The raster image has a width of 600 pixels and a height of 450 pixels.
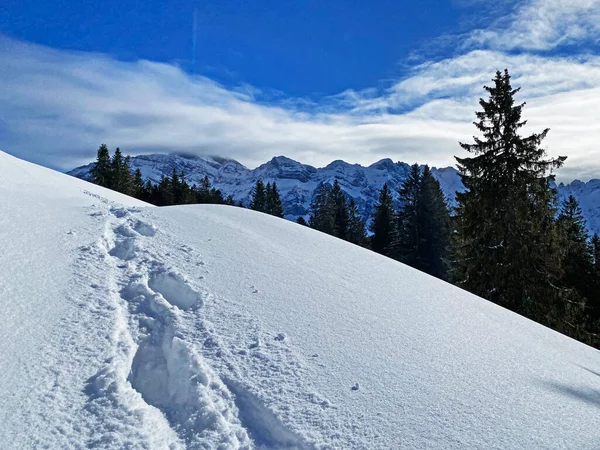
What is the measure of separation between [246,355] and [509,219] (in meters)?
12.4

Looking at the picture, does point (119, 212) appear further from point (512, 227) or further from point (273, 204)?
point (273, 204)

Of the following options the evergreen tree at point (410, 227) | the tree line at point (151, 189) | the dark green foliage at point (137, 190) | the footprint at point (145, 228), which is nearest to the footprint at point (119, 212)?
the footprint at point (145, 228)

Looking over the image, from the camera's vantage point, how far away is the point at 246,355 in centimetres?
425

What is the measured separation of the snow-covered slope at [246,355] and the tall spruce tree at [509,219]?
6.67 m

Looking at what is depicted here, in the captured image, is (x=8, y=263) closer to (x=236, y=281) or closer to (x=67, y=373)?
(x=67, y=373)

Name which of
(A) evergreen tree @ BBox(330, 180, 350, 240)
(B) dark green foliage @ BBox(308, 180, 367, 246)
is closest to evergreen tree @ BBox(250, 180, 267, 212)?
(B) dark green foliage @ BBox(308, 180, 367, 246)

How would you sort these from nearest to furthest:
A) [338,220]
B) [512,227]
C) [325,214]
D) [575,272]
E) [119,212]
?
1. [119,212]
2. [512,227]
3. [575,272]
4. [325,214]
5. [338,220]

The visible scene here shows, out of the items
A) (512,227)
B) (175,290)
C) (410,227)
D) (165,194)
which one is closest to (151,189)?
(165,194)

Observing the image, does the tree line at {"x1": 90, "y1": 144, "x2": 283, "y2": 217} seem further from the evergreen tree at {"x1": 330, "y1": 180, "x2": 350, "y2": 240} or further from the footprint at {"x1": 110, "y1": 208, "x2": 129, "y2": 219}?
the footprint at {"x1": 110, "y1": 208, "x2": 129, "y2": 219}

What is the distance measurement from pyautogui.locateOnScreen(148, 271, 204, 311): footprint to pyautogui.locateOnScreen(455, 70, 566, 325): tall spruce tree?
463 inches

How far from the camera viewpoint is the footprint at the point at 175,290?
5.24 metres

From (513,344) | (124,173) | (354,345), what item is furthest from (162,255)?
(124,173)

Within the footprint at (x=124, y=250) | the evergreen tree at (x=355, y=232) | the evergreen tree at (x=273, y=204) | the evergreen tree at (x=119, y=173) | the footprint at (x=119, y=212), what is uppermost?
the evergreen tree at (x=119, y=173)

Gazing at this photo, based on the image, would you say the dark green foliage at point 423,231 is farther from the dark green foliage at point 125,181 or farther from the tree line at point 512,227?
the dark green foliage at point 125,181
